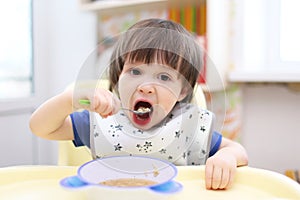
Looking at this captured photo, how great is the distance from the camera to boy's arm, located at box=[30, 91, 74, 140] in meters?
0.54

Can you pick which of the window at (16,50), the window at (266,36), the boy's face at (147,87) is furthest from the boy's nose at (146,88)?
the window at (16,50)

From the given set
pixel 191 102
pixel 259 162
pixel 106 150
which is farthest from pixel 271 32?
pixel 106 150

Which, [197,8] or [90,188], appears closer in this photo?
[90,188]

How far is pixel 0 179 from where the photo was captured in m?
0.53

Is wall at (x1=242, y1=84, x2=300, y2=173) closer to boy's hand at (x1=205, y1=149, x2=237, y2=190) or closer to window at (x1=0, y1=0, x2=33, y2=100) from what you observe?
boy's hand at (x1=205, y1=149, x2=237, y2=190)

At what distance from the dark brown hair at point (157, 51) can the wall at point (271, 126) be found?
714 millimetres

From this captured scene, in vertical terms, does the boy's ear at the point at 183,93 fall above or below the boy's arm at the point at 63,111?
above

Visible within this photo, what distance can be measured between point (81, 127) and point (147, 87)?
7.4 inches

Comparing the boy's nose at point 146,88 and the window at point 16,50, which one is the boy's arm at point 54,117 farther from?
the window at point 16,50

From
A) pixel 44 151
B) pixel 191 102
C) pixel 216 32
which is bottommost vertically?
pixel 44 151

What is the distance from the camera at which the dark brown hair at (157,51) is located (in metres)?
0.47

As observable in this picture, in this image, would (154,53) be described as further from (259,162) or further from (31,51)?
(31,51)

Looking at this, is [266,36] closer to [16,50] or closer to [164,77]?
[164,77]

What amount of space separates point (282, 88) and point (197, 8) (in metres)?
0.37
